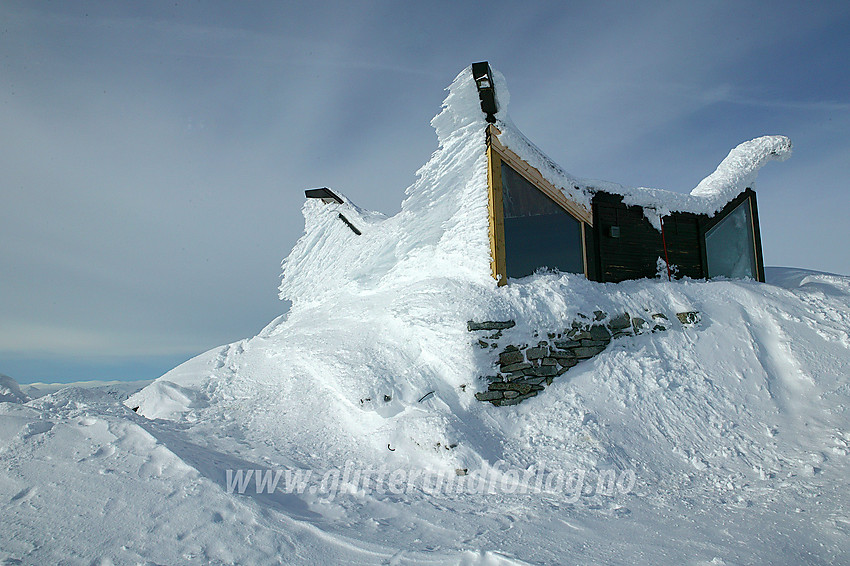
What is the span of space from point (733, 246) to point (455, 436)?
9.12 meters

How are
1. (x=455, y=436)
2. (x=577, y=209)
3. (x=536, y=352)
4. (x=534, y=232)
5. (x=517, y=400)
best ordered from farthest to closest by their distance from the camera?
1. (x=577, y=209)
2. (x=534, y=232)
3. (x=536, y=352)
4. (x=517, y=400)
5. (x=455, y=436)

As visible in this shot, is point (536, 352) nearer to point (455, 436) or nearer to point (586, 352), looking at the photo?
point (586, 352)

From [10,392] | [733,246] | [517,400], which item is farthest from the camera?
[733,246]

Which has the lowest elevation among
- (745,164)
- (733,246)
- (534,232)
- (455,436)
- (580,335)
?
(455,436)

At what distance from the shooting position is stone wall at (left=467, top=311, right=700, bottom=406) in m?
6.84

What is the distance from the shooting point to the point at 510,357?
6984 mm

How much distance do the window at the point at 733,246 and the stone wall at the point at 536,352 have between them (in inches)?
182

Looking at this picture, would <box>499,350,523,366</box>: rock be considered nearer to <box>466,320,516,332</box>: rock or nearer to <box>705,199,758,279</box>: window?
<box>466,320,516,332</box>: rock

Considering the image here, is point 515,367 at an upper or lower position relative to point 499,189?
lower

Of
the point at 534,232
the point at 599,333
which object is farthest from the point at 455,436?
the point at 534,232

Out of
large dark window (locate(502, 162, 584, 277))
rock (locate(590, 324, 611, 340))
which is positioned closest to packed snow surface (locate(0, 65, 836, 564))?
rock (locate(590, 324, 611, 340))

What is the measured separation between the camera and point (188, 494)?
400 cm

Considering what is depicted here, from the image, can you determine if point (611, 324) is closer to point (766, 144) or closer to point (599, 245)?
point (599, 245)

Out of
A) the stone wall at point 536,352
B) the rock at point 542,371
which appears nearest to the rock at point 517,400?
the stone wall at point 536,352
